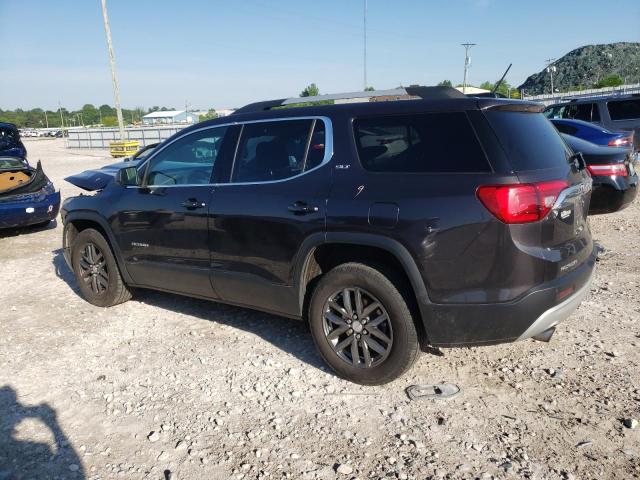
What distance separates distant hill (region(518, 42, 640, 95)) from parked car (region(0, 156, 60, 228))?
15218 centimetres

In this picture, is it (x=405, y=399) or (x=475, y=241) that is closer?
(x=475, y=241)

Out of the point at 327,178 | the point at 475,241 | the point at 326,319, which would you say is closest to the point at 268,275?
the point at 326,319

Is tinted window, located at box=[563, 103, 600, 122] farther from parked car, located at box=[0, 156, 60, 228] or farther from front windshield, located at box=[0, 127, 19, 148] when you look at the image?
front windshield, located at box=[0, 127, 19, 148]

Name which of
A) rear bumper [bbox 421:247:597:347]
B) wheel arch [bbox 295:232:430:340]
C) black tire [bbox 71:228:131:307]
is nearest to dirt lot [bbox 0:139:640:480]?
black tire [bbox 71:228:131:307]

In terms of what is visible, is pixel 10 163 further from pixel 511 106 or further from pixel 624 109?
pixel 624 109

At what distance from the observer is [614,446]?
9.00 feet

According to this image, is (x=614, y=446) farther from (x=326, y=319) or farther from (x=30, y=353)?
(x=30, y=353)

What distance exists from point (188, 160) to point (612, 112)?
11848 mm

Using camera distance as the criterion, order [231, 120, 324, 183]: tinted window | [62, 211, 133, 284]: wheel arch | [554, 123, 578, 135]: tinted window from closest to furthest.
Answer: [231, 120, 324, 183]: tinted window < [62, 211, 133, 284]: wheel arch < [554, 123, 578, 135]: tinted window

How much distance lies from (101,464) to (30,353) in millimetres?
1890

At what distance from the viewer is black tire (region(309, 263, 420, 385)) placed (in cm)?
321

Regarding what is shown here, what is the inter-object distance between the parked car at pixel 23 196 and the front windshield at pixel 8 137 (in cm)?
602

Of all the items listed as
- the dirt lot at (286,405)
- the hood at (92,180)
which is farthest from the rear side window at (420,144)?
the hood at (92,180)

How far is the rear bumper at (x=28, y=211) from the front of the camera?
8.16 meters
